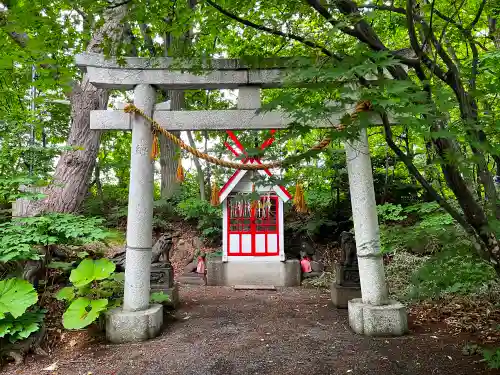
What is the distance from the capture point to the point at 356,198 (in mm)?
4062

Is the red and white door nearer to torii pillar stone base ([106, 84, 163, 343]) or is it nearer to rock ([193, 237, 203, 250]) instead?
rock ([193, 237, 203, 250])

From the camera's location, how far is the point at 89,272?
163 inches

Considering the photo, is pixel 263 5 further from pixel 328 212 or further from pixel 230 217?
pixel 328 212

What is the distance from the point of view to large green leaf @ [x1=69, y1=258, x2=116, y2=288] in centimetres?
403

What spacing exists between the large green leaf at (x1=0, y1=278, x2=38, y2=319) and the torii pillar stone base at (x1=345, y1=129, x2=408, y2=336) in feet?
12.3

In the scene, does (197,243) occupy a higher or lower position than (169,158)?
lower

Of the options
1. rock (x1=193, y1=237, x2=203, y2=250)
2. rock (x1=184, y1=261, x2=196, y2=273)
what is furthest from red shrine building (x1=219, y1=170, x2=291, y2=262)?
rock (x1=193, y1=237, x2=203, y2=250)

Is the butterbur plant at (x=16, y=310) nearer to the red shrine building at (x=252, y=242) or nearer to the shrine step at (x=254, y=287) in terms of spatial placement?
the shrine step at (x=254, y=287)

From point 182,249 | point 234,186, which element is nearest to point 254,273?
point 234,186

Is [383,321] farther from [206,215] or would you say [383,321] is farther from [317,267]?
[206,215]

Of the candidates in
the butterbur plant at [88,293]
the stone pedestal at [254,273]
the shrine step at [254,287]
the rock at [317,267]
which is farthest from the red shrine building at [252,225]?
the butterbur plant at [88,293]

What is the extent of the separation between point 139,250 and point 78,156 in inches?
108

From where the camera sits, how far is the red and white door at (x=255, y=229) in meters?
8.42

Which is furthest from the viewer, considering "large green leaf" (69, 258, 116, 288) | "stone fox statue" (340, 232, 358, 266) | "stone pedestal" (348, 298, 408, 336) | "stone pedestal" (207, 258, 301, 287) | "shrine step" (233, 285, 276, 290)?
"stone pedestal" (207, 258, 301, 287)
